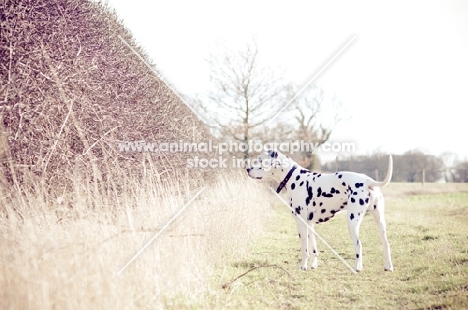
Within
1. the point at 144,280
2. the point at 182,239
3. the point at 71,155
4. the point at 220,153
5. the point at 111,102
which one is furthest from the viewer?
the point at 220,153

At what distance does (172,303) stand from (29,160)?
3246 millimetres

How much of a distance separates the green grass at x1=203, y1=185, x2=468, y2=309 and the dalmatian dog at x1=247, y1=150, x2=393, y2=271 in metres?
0.45

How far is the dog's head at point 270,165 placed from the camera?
801cm

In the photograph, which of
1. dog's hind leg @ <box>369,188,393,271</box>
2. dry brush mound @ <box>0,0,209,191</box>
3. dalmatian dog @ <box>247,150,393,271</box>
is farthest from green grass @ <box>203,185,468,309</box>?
dry brush mound @ <box>0,0,209,191</box>

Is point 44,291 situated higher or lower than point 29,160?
lower

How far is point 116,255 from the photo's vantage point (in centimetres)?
490

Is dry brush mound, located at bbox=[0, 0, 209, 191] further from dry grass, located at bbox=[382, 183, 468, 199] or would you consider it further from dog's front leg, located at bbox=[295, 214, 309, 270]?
dry grass, located at bbox=[382, 183, 468, 199]

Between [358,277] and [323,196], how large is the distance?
4.54ft

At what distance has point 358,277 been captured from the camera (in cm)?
656

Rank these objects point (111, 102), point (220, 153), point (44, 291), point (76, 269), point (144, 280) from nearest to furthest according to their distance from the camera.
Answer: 1. point (44, 291)
2. point (76, 269)
3. point (144, 280)
4. point (111, 102)
5. point (220, 153)

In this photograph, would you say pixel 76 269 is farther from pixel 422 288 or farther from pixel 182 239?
pixel 422 288

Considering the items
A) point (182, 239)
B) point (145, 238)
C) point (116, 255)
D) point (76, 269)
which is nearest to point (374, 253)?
point (182, 239)

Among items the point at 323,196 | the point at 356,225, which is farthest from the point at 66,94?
the point at 356,225

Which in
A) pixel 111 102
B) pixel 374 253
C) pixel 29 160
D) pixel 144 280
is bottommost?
pixel 374 253
